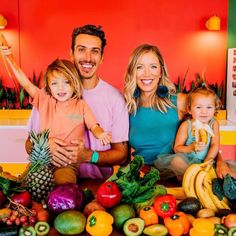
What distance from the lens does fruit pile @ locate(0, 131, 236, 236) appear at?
139cm

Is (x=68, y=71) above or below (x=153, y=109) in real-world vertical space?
above

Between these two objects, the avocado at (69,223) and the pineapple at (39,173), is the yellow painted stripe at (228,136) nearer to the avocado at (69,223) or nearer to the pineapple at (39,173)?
the pineapple at (39,173)

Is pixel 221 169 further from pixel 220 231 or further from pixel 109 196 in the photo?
pixel 109 196

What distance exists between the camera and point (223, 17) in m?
4.97

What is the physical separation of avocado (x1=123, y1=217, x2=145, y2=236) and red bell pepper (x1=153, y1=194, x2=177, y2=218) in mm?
89

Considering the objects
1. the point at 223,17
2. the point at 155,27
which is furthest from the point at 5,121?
the point at 223,17

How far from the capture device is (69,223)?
1395 millimetres

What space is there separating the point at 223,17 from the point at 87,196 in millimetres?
3985

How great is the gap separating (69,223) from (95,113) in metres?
0.99

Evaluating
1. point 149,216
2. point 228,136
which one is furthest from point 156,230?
point 228,136

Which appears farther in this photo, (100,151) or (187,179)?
(100,151)

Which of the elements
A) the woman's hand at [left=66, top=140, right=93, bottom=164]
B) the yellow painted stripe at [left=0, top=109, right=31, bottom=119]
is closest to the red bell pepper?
the woman's hand at [left=66, top=140, right=93, bottom=164]

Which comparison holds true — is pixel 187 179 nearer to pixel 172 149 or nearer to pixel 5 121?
pixel 172 149

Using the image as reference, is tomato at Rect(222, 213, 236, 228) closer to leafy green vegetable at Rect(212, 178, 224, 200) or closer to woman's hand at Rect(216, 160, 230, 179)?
leafy green vegetable at Rect(212, 178, 224, 200)
